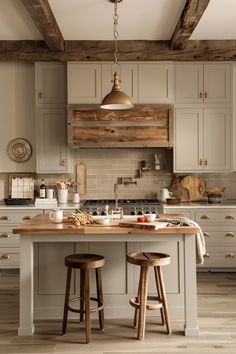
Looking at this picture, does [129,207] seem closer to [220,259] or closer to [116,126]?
[116,126]

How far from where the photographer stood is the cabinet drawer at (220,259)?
241 inches

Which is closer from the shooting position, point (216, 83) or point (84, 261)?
point (84, 261)

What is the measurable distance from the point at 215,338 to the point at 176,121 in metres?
3.29

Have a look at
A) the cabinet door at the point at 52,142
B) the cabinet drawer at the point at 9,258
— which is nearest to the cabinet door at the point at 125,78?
the cabinet door at the point at 52,142

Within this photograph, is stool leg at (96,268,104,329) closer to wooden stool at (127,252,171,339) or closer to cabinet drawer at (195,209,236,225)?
wooden stool at (127,252,171,339)

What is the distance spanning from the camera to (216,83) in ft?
20.9

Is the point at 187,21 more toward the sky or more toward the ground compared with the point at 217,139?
more toward the sky

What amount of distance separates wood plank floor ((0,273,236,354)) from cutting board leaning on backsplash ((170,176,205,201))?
212 cm

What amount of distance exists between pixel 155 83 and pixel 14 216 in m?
2.54

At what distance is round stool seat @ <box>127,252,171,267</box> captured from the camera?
3.71 metres

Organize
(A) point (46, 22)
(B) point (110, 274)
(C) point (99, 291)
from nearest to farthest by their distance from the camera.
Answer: (C) point (99, 291) < (B) point (110, 274) < (A) point (46, 22)

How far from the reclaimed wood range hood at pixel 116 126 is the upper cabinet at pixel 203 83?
0.37 m

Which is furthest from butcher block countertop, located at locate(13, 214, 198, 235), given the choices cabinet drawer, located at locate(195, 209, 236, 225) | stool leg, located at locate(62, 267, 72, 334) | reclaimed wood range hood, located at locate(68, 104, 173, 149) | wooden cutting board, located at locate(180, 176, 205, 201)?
wooden cutting board, located at locate(180, 176, 205, 201)

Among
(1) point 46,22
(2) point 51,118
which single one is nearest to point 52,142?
(2) point 51,118
